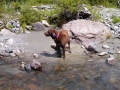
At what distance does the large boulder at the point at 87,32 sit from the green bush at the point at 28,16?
8.38 feet

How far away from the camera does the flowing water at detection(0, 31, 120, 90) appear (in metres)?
6.98

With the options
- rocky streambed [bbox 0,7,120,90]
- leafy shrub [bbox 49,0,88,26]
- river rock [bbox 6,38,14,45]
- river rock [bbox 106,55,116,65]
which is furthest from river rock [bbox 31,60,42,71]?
leafy shrub [bbox 49,0,88,26]

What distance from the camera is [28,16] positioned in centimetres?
1376

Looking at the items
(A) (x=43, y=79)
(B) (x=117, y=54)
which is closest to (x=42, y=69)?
(A) (x=43, y=79)

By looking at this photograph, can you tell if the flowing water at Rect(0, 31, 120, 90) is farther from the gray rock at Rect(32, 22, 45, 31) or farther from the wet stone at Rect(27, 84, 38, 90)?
the gray rock at Rect(32, 22, 45, 31)

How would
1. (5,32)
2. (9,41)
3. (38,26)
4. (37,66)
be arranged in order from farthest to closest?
(38,26)
(5,32)
(9,41)
(37,66)

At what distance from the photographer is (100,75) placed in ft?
25.7

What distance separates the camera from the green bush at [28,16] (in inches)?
538

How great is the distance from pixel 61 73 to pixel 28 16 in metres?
6.63

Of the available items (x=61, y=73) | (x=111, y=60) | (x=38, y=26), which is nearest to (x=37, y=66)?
(x=61, y=73)

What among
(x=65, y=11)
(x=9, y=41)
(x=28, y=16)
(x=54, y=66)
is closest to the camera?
(x=54, y=66)

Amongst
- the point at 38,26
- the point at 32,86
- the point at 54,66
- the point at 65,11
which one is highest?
the point at 65,11

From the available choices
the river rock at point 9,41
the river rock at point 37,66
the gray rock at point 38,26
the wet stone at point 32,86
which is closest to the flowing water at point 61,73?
the wet stone at point 32,86

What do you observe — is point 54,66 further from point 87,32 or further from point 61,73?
point 87,32
